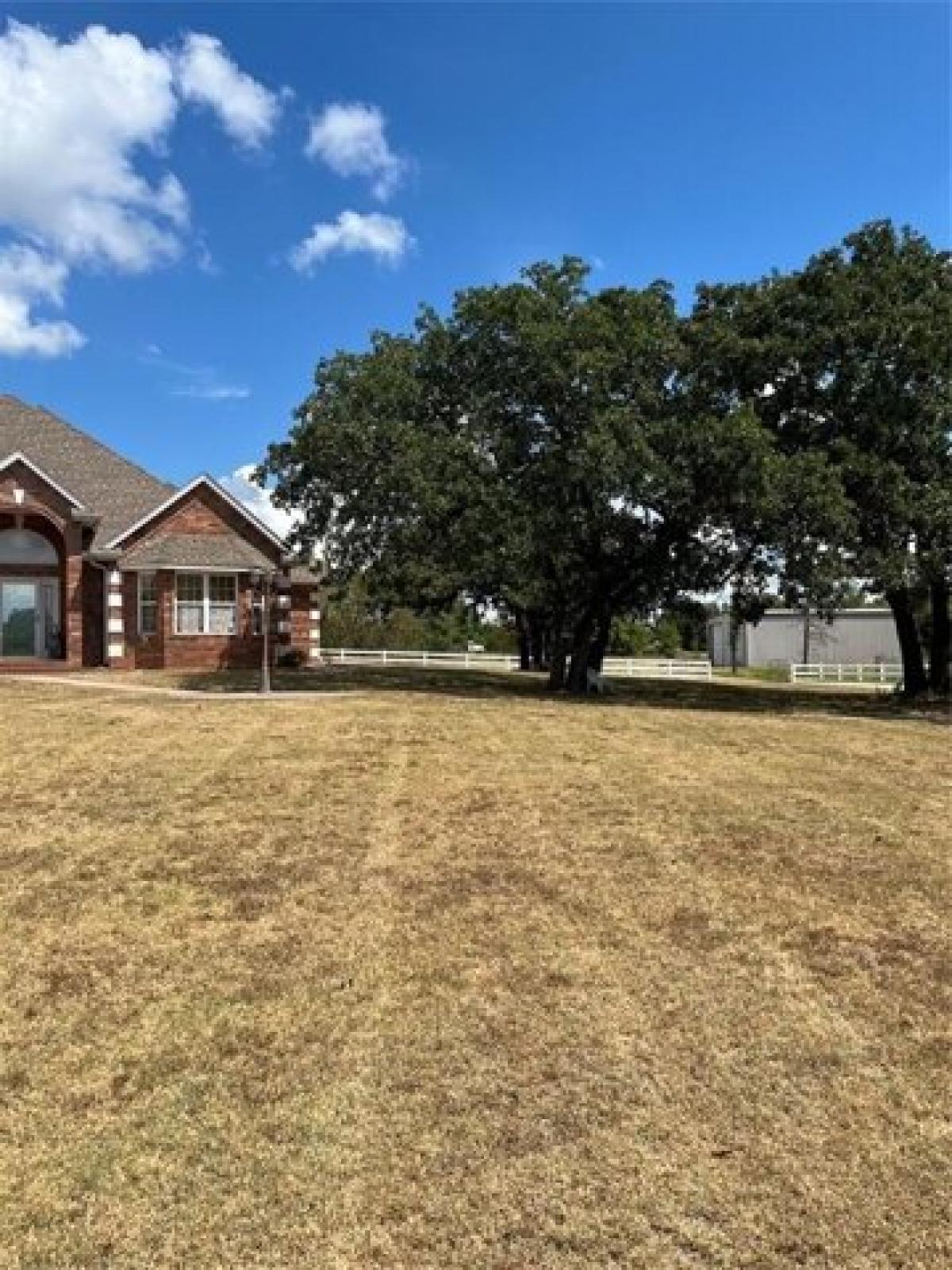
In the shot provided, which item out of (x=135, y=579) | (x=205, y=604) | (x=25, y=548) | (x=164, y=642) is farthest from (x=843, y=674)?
(x=25, y=548)

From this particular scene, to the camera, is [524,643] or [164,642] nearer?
[164,642]

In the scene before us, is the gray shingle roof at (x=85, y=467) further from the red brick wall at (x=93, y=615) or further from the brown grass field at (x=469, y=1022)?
the brown grass field at (x=469, y=1022)

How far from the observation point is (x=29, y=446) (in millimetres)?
34344

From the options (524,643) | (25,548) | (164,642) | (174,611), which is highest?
(25,548)

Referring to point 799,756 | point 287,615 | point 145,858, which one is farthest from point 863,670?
point 145,858

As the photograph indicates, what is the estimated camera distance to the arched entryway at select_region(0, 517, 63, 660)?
31.0 metres

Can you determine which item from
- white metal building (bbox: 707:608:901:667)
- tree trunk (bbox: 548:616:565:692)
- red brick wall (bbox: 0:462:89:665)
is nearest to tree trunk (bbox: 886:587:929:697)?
tree trunk (bbox: 548:616:565:692)

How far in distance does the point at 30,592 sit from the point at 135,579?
293 cm

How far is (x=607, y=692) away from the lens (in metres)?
28.1

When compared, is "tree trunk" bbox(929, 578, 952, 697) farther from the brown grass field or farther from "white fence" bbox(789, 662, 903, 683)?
"white fence" bbox(789, 662, 903, 683)

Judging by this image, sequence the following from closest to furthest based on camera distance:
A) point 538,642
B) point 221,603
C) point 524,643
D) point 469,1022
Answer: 1. point 469,1022
2. point 221,603
3. point 524,643
4. point 538,642

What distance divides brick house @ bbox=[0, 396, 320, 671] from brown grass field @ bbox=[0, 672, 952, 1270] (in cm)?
1873

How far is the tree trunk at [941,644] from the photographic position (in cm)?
3106

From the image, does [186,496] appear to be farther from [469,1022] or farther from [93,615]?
[469,1022]
